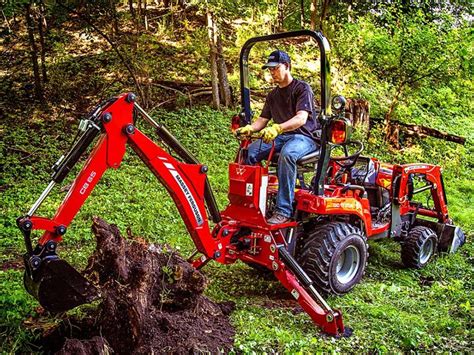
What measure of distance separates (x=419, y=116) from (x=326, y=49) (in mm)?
9823

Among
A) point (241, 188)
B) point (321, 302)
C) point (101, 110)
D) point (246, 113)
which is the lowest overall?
point (321, 302)

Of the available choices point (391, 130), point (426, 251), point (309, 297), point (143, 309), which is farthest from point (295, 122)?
point (391, 130)

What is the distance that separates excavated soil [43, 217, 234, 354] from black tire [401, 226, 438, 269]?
9.92 ft

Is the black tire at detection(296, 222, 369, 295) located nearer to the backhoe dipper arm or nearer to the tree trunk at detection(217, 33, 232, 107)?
the backhoe dipper arm

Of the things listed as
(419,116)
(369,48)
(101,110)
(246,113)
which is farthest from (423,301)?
(419,116)

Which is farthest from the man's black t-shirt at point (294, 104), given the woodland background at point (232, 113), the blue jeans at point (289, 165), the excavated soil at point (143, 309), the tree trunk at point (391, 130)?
the tree trunk at point (391, 130)

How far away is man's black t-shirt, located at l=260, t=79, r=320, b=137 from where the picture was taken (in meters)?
5.13

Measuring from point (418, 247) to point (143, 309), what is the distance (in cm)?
407

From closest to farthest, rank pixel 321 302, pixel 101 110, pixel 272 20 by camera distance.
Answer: pixel 101 110 → pixel 321 302 → pixel 272 20

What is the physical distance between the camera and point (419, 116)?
538 inches

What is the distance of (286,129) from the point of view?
4922 mm

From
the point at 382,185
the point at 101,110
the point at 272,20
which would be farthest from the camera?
the point at 272,20

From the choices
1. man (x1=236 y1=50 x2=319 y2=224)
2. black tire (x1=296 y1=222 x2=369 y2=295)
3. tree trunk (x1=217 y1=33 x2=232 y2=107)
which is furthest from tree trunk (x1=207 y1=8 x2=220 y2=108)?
black tire (x1=296 y1=222 x2=369 y2=295)

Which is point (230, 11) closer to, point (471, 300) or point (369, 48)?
point (369, 48)
